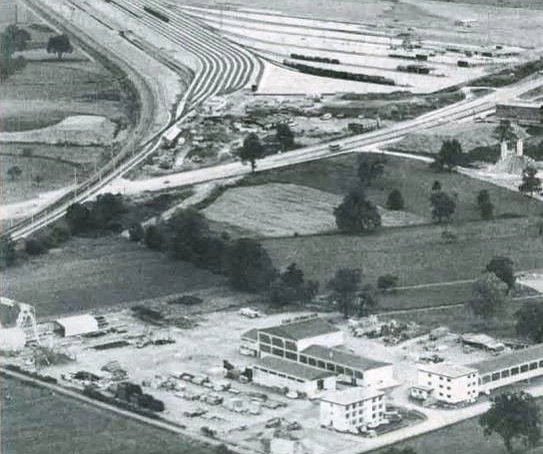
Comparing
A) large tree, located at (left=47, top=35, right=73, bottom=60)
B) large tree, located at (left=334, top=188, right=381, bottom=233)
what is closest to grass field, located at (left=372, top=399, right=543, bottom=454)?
large tree, located at (left=334, top=188, right=381, bottom=233)

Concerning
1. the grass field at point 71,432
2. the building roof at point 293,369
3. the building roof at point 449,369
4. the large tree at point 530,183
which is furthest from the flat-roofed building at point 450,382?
the large tree at point 530,183

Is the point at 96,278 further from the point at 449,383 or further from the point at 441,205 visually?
the point at 449,383

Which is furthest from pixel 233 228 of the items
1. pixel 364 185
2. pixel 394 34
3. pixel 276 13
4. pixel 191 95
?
pixel 276 13

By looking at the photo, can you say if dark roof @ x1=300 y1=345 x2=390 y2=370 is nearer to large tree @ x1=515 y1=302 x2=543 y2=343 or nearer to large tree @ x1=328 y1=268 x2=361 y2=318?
large tree @ x1=328 y1=268 x2=361 y2=318

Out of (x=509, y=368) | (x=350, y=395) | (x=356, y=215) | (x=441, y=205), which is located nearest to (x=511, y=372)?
(x=509, y=368)

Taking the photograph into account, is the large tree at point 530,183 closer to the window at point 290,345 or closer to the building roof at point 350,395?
the window at point 290,345
